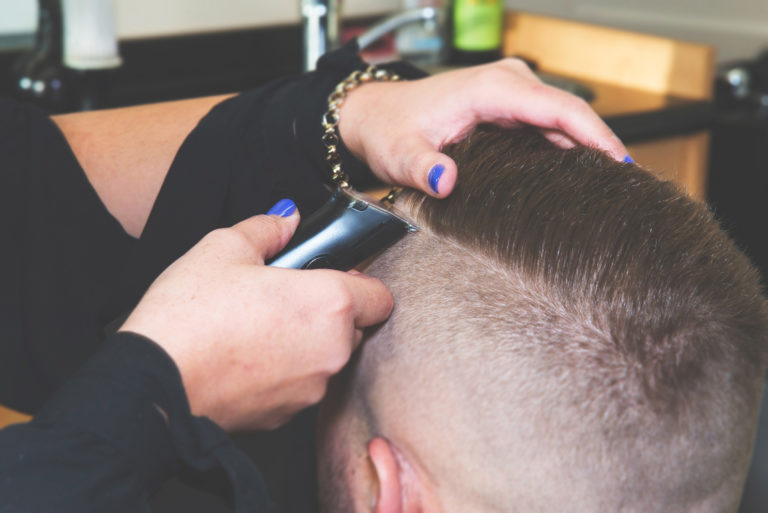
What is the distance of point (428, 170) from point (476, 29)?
158 centimetres

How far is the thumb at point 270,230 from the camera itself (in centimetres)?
72

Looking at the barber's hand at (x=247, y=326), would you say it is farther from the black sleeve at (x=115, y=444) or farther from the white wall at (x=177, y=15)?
the white wall at (x=177, y=15)

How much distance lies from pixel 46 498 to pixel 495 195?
0.46 meters

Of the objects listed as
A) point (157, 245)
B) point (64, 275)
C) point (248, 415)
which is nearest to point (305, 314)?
point (248, 415)

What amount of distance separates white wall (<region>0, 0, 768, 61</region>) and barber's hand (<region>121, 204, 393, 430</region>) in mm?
1568

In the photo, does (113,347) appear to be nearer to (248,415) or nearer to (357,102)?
(248,415)

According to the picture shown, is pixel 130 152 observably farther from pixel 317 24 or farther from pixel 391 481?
pixel 317 24

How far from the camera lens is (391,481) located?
74cm

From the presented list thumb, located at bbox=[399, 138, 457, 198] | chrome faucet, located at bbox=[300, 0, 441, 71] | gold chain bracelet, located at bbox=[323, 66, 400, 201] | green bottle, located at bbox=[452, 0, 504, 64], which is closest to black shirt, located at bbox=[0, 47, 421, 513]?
gold chain bracelet, located at bbox=[323, 66, 400, 201]

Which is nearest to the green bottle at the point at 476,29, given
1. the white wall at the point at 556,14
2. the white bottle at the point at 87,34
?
the white wall at the point at 556,14

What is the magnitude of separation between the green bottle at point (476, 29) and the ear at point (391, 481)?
→ 1688 millimetres

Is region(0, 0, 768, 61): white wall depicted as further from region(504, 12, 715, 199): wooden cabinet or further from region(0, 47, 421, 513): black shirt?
region(0, 47, 421, 513): black shirt

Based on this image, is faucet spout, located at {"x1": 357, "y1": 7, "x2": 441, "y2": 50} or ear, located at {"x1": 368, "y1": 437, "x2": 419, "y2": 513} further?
faucet spout, located at {"x1": 357, "y1": 7, "x2": 441, "y2": 50}

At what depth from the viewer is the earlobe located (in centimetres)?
74
